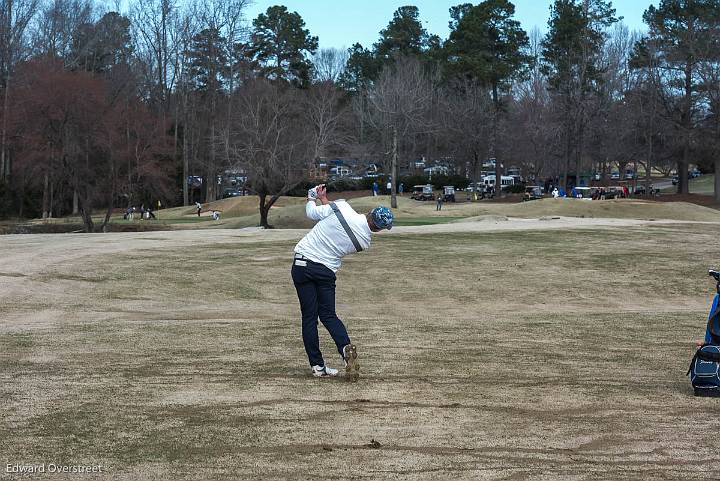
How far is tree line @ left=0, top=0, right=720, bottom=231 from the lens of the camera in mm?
65875

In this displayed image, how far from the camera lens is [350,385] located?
9.09 m

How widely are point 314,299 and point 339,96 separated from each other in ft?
286

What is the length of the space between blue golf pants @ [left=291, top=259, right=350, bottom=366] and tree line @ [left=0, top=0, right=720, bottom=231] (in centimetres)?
5063

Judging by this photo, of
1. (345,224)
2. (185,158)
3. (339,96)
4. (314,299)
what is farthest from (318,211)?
(339,96)

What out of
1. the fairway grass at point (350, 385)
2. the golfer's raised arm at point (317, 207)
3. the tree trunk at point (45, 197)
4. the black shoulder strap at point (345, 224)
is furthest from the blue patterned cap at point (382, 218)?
the tree trunk at point (45, 197)

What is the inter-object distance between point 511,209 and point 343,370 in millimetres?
45019

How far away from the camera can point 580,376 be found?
9805 mm

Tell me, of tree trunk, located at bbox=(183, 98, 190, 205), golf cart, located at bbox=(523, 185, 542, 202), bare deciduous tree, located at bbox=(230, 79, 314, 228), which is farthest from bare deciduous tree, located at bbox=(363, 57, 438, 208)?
tree trunk, located at bbox=(183, 98, 190, 205)

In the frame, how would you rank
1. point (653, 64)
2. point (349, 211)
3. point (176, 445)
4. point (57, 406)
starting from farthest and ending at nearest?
point (653, 64)
point (349, 211)
point (57, 406)
point (176, 445)

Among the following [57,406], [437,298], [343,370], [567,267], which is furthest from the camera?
[567,267]

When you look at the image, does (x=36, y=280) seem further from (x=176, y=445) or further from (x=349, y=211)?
(x=176, y=445)

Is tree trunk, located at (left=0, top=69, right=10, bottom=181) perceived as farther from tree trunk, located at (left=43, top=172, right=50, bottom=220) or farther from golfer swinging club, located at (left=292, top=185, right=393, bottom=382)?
golfer swinging club, located at (left=292, top=185, right=393, bottom=382)

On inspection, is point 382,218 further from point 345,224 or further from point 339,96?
point 339,96

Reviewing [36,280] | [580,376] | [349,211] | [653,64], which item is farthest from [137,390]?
[653,64]
